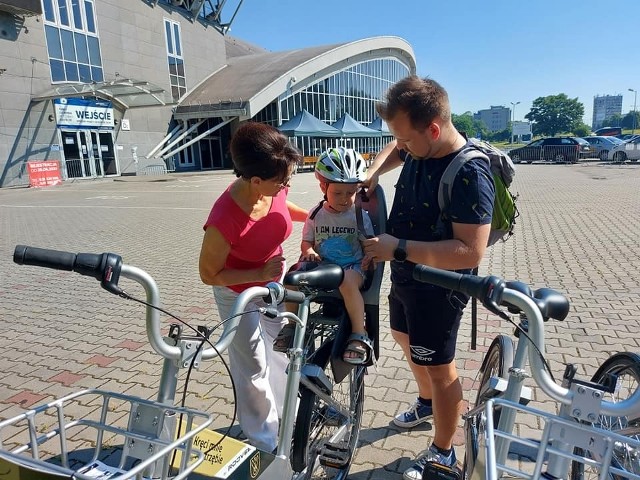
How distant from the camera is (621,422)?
165 centimetres

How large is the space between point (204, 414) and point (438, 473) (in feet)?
5.19

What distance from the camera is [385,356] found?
4.21 meters

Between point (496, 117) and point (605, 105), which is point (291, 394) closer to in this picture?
point (496, 117)

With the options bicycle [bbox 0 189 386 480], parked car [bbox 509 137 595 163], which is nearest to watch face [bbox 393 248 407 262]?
bicycle [bbox 0 189 386 480]

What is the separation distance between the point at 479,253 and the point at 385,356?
2.42 m

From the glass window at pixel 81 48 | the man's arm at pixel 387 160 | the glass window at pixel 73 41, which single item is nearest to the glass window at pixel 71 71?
the glass window at pixel 73 41

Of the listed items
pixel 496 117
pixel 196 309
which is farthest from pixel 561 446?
pixel 496 117

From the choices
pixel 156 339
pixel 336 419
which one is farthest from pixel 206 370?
pixel 156 339

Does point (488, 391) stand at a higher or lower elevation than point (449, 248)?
lower

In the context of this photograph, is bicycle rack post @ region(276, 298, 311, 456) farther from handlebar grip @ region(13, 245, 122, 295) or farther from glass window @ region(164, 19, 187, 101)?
glass window @ region(164, 19, 187, 101)

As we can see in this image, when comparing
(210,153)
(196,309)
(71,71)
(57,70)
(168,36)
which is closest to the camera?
(196,309)

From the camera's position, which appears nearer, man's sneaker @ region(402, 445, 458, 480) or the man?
the man

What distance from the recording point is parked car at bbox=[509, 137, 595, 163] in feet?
96.1

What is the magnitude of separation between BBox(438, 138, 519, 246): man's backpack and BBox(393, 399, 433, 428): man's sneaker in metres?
1.36
